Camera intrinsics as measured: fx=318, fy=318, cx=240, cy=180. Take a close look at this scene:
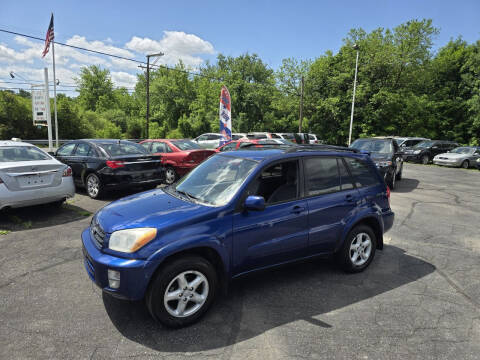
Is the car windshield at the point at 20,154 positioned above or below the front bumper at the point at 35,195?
above

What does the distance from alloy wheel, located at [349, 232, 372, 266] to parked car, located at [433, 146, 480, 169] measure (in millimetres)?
19902

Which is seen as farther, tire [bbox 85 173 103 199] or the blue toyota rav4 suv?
tire [bbox 85 173 103 199]

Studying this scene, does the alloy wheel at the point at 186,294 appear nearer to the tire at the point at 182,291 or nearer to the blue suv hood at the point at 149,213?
the tire at the point at 182,291

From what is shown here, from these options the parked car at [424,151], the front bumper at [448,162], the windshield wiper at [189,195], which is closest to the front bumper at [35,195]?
the windshield wiper at [189,195]

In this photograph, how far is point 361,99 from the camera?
31828 mm

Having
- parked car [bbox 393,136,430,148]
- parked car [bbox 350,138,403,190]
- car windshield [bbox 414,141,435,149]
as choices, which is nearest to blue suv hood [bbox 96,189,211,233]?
parked car [bbox 350,138,403,190]

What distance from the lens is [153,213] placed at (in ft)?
10.0

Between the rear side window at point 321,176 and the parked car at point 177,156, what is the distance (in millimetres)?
Result: 6947

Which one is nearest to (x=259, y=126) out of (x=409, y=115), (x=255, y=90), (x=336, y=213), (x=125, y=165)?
(x=255, y=90)

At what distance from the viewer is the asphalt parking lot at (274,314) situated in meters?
2.65

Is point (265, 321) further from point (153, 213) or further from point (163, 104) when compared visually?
point (163, 104)

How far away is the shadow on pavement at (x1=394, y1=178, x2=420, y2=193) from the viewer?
1075cm

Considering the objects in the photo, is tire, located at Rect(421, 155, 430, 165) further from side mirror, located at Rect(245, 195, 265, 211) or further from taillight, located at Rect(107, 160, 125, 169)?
side mirror, located at Rect(245, 195, 265, 211)

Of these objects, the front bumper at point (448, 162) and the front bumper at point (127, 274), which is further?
the front bumper at point (448, 162)
